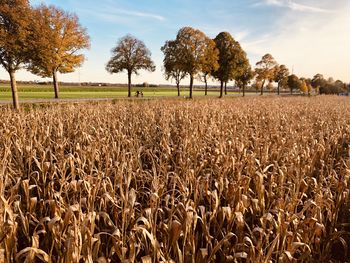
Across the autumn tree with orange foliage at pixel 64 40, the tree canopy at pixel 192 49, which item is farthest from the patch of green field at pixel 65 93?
the tree canopy at pixel 192 49

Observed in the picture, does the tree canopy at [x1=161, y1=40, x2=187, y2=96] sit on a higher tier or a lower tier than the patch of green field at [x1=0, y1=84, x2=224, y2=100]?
higher

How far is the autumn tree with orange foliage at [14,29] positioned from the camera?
1945 cm

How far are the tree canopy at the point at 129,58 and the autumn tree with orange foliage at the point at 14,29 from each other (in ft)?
96.7

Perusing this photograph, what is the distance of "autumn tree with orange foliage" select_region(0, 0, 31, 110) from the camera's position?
63.8ft

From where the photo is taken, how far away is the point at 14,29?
1988 cm

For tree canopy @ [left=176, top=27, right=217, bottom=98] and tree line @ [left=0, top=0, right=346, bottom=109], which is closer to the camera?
tree line @ [left=0, top=0, right=346, bottom=109]

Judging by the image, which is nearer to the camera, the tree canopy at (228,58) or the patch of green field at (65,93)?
the patch of green field at (65,93)

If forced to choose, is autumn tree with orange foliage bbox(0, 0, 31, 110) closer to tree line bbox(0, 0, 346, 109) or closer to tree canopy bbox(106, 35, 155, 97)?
tree line bbox(0, 0, 346, 109)

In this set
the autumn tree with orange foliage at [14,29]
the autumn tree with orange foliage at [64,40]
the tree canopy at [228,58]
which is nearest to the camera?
the autumn tree with orange foliage at [14,29]

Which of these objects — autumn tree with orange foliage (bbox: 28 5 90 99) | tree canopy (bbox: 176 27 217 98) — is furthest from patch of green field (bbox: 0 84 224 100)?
tree canopy (bbox: 176 27 217 98)

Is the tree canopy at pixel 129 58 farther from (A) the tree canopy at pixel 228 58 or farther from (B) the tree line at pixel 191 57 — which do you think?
(A) the tree canopy at pixel 228 58

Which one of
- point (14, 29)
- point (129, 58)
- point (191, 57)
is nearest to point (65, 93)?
point (129, 58)

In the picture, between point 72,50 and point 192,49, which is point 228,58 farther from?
point 72,50

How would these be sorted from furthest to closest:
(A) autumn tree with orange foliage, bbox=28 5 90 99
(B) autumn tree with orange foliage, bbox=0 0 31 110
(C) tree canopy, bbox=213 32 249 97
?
1. (C) tree canopy, bbox=213 32 249 97
2. (A) autumn tree with orange foliage, bbox=28 5 90 99
3. (B) autumn tree with orange foliage, bbox=0 0 31 110
